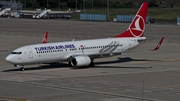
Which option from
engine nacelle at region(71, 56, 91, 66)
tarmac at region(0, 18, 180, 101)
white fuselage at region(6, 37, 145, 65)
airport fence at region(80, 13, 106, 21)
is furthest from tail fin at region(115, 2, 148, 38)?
airport fence at region(80, 13, 106, 21)

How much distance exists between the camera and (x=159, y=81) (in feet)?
169

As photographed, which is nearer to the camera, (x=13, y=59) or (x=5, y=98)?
(x=5, y=98)

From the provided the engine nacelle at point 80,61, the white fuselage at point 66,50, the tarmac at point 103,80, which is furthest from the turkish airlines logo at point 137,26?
the engine nacelle at point 80,61

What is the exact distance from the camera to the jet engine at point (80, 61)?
5988 cm

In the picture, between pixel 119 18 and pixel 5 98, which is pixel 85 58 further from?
pixel 119 18

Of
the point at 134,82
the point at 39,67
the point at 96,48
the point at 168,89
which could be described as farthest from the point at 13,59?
the point at 168,89

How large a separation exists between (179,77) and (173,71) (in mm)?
4584

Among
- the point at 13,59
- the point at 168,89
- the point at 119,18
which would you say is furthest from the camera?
the point at 119,18

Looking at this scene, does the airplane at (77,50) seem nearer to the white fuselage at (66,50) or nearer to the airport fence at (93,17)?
the white fuselage at (66,50)

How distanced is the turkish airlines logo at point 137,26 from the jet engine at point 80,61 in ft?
30.1

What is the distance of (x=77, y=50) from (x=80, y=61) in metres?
1.90

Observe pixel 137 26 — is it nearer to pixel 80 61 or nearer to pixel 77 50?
pixel 77 50

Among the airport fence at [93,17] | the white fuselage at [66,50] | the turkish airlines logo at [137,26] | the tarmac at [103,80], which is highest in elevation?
the turkish airlines logo at [137,26]

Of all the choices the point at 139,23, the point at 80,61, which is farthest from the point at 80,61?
the point at 139,23
